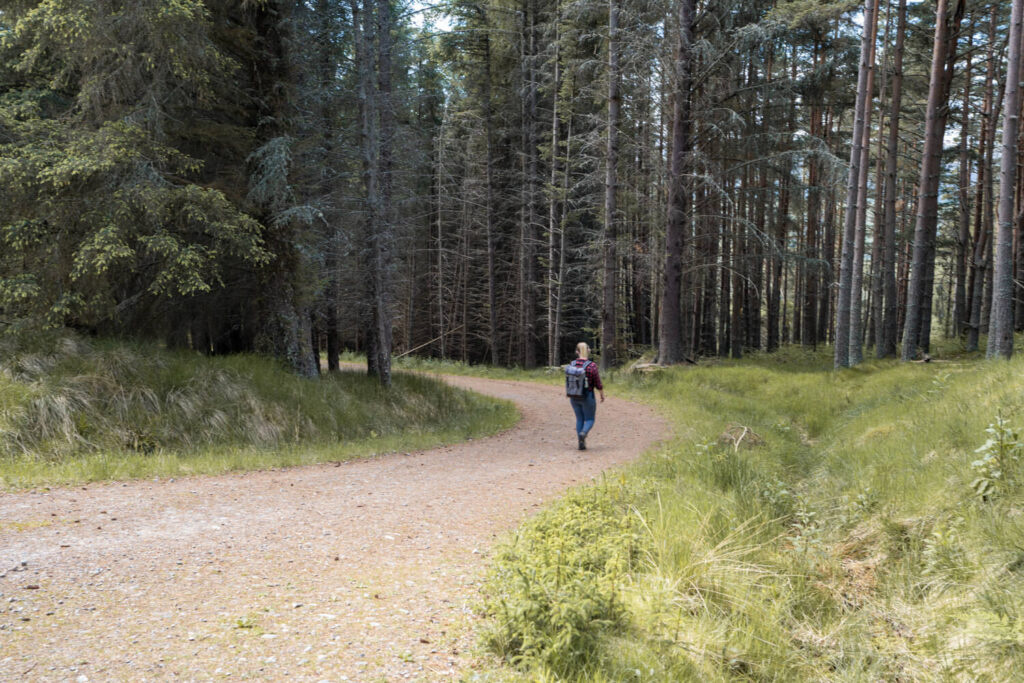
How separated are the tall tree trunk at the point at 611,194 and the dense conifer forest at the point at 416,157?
3.4 inches

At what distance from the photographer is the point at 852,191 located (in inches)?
648

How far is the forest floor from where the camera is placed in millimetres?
3164

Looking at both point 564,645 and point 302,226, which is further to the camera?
point 302,226

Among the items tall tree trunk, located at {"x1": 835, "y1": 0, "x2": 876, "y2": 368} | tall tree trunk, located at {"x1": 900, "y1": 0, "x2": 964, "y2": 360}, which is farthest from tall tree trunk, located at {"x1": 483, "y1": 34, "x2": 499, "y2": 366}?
tall tree trunk, located at {"x1": 900, "y1": 0, "x2": 964, "y2": 360}

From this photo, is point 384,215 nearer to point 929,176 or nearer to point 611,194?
point 611,194

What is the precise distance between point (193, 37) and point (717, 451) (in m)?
9.58

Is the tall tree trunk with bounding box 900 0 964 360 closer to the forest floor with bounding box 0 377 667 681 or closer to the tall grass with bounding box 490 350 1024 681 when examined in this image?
the tall grass with bounding box 490 350 1024 681

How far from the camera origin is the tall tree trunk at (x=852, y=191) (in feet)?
52.8

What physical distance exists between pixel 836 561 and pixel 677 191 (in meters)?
14.8

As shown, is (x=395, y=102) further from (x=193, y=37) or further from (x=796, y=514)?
(x=796, y=514)

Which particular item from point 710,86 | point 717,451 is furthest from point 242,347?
point 710,86

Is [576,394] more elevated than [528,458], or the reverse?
[576,394]

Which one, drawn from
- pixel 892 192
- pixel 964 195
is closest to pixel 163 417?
pixel 892 192

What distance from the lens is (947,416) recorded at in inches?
277
